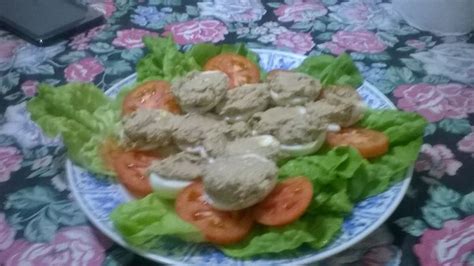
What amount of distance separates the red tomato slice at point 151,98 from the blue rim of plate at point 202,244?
4.9 inches

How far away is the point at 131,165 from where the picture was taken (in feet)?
2.86

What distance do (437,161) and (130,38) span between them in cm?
60

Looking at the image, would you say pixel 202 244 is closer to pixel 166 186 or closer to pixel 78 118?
pixel 166 186

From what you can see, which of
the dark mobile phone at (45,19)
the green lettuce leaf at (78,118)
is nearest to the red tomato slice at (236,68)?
the green lettuce leaf at (78,118)

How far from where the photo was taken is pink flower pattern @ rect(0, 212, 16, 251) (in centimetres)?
87

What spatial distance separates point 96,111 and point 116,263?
0.23 m

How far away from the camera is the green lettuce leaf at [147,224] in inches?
29.7

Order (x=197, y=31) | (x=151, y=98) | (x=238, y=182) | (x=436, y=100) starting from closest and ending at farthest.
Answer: (x=238, y=182) → (x=151, y=98) → (x=436, y=100) → (x=197, y=31)

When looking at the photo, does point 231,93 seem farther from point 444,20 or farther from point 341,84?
point 444,20

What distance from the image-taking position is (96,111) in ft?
3.17

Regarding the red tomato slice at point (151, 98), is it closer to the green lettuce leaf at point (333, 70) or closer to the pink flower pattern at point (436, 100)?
the green lettuce leaf at point (333, 70)

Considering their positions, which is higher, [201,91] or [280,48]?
[201,91]

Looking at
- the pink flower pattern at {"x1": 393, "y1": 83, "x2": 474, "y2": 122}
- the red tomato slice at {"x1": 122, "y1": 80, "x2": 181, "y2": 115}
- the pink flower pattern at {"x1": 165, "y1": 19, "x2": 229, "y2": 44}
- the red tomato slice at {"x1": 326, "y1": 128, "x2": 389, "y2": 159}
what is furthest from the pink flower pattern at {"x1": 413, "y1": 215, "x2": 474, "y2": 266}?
the pink flower pattern at {"x1": 165, "y1": 19, "x2": 229, "y2": 44}

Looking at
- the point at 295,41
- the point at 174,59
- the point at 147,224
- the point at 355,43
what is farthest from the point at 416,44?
the point at 147,224
